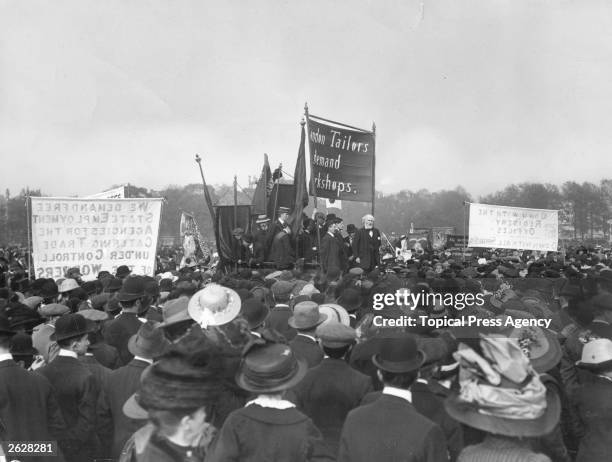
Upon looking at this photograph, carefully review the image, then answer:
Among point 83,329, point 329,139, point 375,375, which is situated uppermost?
point 329,139

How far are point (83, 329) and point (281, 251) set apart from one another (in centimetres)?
708

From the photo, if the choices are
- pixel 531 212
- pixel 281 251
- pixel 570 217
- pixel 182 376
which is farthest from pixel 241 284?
pixel 570 217

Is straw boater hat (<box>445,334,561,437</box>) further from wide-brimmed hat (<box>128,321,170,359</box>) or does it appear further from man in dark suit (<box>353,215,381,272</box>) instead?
man in dark suit (<box>353,215,381,272</box>)

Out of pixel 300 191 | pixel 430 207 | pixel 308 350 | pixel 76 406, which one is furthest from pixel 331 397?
pixel 430 207

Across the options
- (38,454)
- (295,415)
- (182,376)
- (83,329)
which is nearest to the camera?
(182,376)

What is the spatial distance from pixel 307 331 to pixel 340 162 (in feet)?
23.7

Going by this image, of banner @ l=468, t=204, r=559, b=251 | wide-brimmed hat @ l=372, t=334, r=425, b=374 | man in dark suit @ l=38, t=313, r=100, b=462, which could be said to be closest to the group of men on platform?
banner @ l=468, t=204, r=559, b=251

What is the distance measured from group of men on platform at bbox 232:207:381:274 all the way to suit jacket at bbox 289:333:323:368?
563 cm

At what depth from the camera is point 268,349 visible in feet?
11.0

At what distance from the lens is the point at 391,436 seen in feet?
10.1

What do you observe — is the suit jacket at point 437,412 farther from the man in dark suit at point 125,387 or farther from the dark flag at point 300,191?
the dark flag at point 300,191

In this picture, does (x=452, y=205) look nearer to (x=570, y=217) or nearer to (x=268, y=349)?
(x=570, y=217)

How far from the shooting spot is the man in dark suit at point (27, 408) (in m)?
4.25
